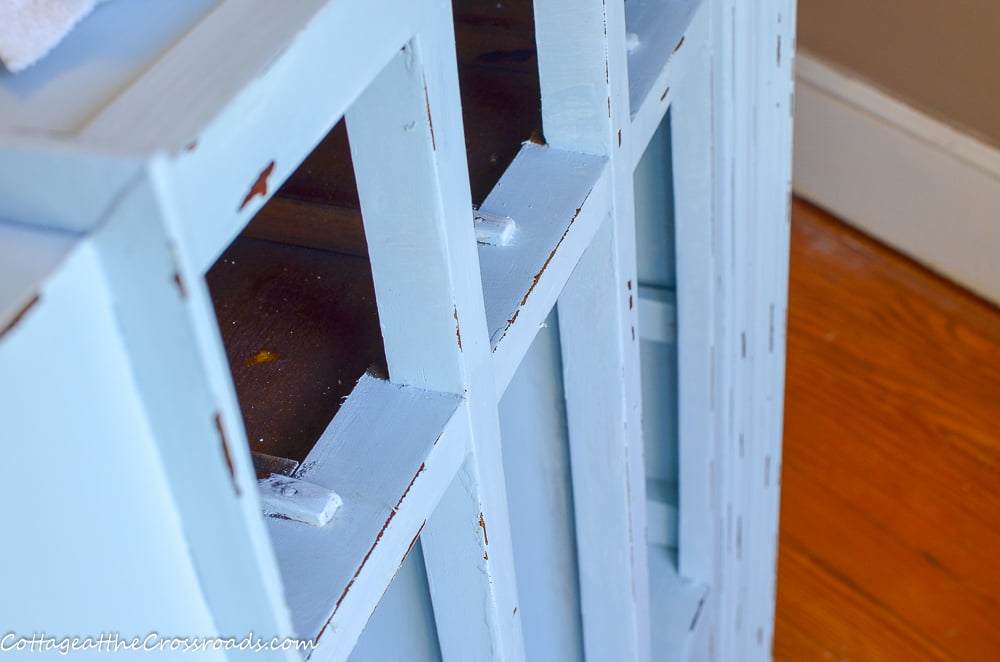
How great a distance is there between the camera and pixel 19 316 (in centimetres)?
17

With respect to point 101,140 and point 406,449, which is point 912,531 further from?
point 101,140

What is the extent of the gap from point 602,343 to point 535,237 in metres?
0.11

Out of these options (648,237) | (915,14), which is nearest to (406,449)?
(648,237)

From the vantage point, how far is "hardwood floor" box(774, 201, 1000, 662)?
1.19 m

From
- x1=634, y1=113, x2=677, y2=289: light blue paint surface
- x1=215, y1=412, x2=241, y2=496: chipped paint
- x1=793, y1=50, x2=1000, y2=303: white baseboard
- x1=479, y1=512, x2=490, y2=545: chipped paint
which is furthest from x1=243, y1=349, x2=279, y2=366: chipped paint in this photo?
x1=793, y1=50, x2=1000, y2=303: white baseboard

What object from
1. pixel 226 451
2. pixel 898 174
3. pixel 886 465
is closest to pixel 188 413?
pixel 226 451

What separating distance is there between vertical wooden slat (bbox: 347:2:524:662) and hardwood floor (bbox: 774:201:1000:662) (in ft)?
2.96

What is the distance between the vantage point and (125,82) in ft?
0.67

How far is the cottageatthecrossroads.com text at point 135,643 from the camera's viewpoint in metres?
0.20

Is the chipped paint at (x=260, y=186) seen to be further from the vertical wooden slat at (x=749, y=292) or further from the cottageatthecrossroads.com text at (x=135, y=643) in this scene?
the vertical wooden slat at (x=749, y=292)

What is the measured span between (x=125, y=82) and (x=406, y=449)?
15 cm

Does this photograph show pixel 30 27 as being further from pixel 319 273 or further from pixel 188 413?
pixel 319 273

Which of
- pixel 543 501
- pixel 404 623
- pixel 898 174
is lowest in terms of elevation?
Result: pixel 404 623

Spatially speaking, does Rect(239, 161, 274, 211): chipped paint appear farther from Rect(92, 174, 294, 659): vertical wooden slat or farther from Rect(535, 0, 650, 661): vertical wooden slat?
Rect(535, 0, 650, 661): vertical wooden slat
